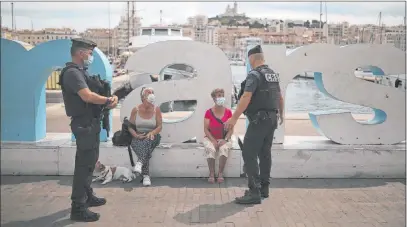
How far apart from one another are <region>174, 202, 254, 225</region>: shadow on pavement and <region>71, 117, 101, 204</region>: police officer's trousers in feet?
3.55

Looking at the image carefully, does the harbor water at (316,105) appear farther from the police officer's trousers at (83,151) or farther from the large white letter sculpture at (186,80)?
the police officer's trousers at (83,151)

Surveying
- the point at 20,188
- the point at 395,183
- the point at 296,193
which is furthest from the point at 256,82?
the point at 20,188

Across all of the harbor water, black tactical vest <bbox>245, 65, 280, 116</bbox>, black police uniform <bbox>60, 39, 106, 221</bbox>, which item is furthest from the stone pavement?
the harbor water

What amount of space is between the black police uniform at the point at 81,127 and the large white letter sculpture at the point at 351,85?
3.18m

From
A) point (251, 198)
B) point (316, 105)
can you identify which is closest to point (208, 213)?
point (251, 198)

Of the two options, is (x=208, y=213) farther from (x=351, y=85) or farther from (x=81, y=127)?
(x=351, y=85)

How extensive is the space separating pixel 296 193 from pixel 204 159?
1.48m

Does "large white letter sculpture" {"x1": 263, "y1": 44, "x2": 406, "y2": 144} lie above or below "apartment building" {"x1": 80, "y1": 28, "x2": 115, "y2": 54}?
below

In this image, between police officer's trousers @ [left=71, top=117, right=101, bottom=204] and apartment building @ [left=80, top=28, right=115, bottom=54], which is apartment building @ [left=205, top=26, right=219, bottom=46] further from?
police officer's trousers @ [left=71, top=117, right=101, bottom=204]

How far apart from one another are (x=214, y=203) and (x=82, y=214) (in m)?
1.59

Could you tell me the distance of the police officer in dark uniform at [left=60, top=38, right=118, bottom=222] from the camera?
4805mm

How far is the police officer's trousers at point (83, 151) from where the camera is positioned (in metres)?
4.99

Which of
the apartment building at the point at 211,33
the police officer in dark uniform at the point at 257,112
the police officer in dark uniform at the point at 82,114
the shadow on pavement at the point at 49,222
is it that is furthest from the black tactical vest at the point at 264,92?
the apartment building at the point at 211,33

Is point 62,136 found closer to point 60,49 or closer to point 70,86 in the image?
point 60,49
